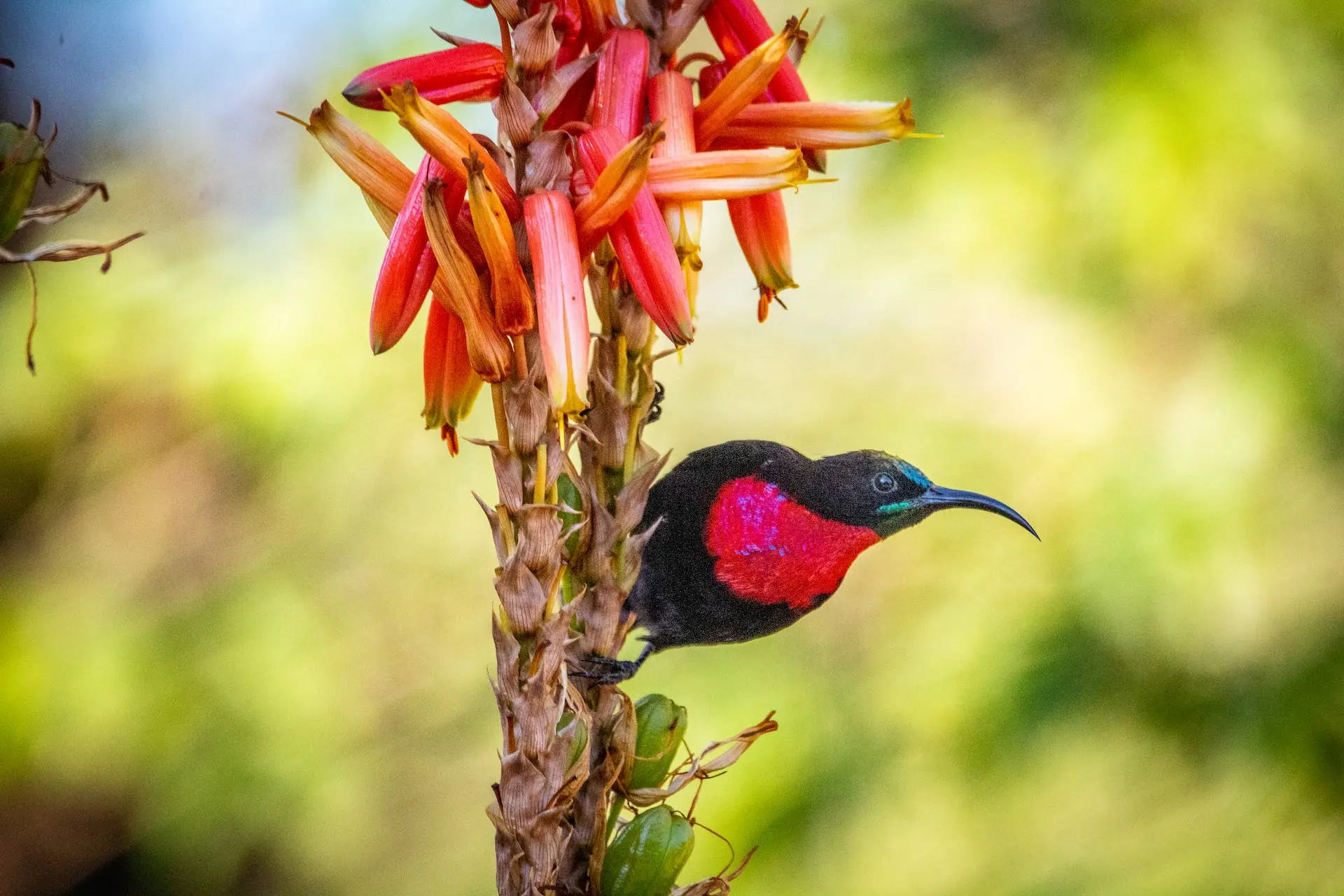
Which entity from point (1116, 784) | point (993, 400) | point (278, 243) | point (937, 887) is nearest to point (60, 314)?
point (278, 243)

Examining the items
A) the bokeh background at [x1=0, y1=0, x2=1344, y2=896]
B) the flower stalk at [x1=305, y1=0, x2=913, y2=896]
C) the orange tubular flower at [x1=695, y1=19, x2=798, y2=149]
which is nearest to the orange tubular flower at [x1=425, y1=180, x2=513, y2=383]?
the flower stalk at [x1=305, y1=0, x2=913, y2=896]

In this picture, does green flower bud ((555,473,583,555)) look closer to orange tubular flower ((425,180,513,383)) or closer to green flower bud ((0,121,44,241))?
orange tubular flower ((425,180,513,383))

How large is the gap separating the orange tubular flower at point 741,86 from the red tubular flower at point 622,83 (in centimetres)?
3

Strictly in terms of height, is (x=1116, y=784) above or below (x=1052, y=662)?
below

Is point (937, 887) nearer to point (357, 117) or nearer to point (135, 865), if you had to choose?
Result: point (135, 865)

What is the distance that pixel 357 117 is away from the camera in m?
1.19

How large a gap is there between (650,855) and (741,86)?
273 millimetres

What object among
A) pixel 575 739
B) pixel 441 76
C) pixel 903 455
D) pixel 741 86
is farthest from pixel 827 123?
pixel 903 455

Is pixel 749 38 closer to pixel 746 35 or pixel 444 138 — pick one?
pixel 746 35

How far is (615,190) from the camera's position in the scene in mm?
337

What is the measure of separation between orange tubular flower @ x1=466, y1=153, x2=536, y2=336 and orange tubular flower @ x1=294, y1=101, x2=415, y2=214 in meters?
0.05

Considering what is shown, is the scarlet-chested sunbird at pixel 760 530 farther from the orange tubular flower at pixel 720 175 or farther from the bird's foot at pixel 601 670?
the orange tubular flower at pixel 720 175

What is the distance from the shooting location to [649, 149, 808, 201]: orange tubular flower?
346 mm

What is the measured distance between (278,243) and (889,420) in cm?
71
